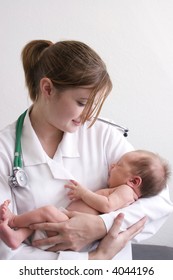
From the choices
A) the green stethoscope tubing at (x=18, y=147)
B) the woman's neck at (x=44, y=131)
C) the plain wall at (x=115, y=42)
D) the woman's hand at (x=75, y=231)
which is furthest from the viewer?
the plain wall at (x=115, y=42)

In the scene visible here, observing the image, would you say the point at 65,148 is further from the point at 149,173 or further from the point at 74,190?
the point at 149,173

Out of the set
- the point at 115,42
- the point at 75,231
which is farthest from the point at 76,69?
the point at 115,42

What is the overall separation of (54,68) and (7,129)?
33 cm

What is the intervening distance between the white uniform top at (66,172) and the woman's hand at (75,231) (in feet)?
0.08

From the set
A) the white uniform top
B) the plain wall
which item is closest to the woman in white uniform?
the white uniform top

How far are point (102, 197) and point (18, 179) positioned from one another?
1.05 feet

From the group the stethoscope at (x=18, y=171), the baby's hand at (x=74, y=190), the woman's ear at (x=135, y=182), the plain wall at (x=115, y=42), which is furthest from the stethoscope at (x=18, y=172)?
the plain wall at (x=115, y=42)

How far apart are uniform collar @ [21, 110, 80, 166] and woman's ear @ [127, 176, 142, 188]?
0.24 m

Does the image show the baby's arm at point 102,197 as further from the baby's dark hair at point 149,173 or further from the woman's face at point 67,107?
the woman's face at point 67,107

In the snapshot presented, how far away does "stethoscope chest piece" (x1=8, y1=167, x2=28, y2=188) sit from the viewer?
1232 mm

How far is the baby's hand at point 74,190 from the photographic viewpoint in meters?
1.24

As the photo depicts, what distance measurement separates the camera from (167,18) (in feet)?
7.10

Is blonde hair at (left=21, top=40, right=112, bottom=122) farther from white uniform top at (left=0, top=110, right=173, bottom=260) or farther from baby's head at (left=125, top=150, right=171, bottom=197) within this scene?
baby's head at (left=125, top=150, right=171, bottom=197)
